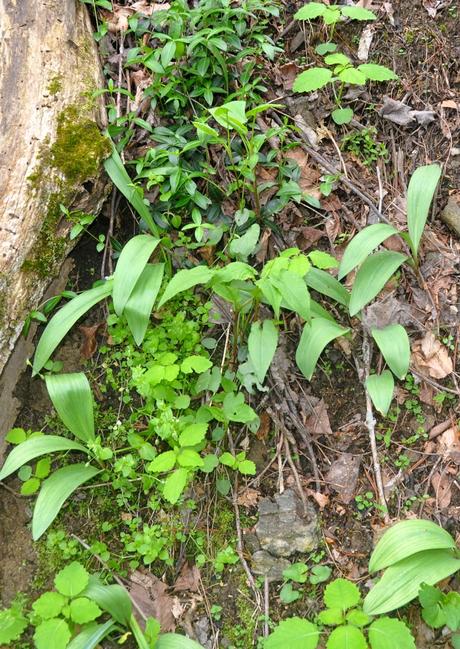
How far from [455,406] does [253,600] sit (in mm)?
1195

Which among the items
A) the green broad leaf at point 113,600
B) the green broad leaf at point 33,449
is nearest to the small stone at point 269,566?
the green broad leaf at point 113,600

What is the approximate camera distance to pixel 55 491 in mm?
2346

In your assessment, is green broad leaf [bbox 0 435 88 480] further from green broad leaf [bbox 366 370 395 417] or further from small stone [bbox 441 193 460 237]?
small stone [bbox 441 193 460 237]

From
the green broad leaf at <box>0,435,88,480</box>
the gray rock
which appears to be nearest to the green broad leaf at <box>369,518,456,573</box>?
the gray rock

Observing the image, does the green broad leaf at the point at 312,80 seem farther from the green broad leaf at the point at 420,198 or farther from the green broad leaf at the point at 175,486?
the green broad leaf at the point at 175,486

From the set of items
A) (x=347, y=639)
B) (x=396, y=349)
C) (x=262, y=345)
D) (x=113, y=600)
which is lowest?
(x=347, y=639)

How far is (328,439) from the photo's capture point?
8.51 ft

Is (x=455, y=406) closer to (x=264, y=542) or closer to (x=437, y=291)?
(x=437, y=291)

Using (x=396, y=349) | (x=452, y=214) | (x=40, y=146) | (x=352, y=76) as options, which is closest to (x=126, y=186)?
(x=40, y=146)

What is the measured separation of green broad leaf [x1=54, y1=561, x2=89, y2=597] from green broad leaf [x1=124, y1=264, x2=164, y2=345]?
949mm

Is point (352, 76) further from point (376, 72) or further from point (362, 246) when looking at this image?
point (362, 246)

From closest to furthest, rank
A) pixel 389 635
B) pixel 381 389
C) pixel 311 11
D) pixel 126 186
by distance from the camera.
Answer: pixel 389 635, pixel 381 389, pixel 126 186, pixel 311 11

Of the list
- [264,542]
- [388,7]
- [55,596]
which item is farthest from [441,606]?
[388,7]

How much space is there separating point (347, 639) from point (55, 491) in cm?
123
